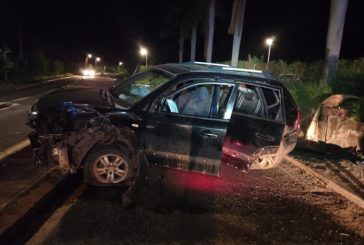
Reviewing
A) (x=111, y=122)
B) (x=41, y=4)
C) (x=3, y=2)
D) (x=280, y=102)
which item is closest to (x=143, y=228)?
(x=111, y=122)

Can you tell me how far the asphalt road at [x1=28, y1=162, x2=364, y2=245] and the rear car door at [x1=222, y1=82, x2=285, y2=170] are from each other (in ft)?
2.08

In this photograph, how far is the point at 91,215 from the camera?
5.21 m

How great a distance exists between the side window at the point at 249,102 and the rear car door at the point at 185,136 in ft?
1.53

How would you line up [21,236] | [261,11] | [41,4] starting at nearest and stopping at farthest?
[21,236]
[261,11]
[41,4]

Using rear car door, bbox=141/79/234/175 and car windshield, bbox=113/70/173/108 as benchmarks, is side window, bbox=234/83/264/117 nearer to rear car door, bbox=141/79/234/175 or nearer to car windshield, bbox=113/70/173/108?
rear car door, bbox=141/79/234/175

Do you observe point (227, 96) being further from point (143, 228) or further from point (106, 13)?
point (106, 13)

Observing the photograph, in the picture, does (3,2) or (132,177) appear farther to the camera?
(3,2)

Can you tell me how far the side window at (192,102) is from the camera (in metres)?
6.16

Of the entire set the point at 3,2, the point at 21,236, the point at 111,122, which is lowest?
the point at 21,236

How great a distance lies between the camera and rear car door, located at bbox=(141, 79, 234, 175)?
6.02m

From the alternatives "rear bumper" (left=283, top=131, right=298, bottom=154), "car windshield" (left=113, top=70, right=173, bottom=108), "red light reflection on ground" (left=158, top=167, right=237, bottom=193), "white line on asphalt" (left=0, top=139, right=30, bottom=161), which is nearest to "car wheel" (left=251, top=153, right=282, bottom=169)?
"rear bumper" (left=283, top=131, right=298, bottom=154)

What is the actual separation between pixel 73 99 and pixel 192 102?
1874 millimetres

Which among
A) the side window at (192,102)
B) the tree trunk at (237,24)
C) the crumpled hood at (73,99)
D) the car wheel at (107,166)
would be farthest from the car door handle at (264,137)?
the tree trunk at (237,24)

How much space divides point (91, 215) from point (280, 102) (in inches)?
133
